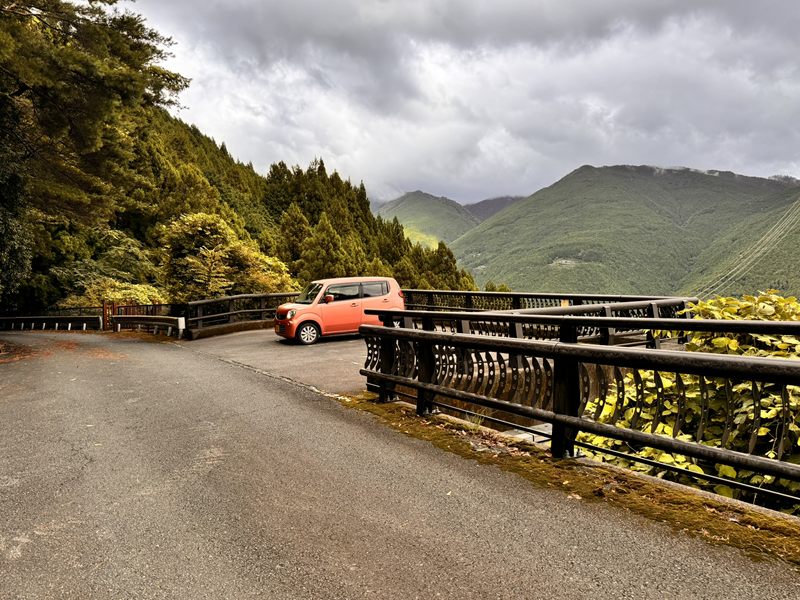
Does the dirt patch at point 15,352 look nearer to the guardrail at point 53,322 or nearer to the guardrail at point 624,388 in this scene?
the guardrail at point 624,388

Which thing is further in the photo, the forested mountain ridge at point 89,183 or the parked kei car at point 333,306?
the forested mountain ridge at point 89,183

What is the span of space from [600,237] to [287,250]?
542 ft

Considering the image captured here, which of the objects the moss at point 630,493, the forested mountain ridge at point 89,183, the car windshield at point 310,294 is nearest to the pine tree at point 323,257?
the forested mountain ridge at point 89,183

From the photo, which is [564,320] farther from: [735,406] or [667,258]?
[667,258]

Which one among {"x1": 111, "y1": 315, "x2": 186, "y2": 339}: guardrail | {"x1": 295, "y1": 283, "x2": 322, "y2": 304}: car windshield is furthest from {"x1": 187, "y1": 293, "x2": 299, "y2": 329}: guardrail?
{"x1": 295, "y1": 283, "x2": 322, "y2": 304}: car windshield

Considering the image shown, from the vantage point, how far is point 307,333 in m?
15.3

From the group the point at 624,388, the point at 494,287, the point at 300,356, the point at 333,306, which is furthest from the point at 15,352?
the point at 494,287

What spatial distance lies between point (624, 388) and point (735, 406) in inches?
43.4

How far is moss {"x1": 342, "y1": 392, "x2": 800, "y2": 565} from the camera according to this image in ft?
10.0

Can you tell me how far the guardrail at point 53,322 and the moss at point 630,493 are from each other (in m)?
33.3

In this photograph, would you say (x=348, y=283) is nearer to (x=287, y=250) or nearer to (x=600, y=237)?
(x=287, y=250)

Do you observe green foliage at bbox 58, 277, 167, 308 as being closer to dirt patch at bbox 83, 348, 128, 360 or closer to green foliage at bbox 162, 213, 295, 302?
green foliage at bbox 162, 213, 295, 302

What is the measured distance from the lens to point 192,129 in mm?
104250

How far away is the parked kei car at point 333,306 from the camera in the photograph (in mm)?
15305
